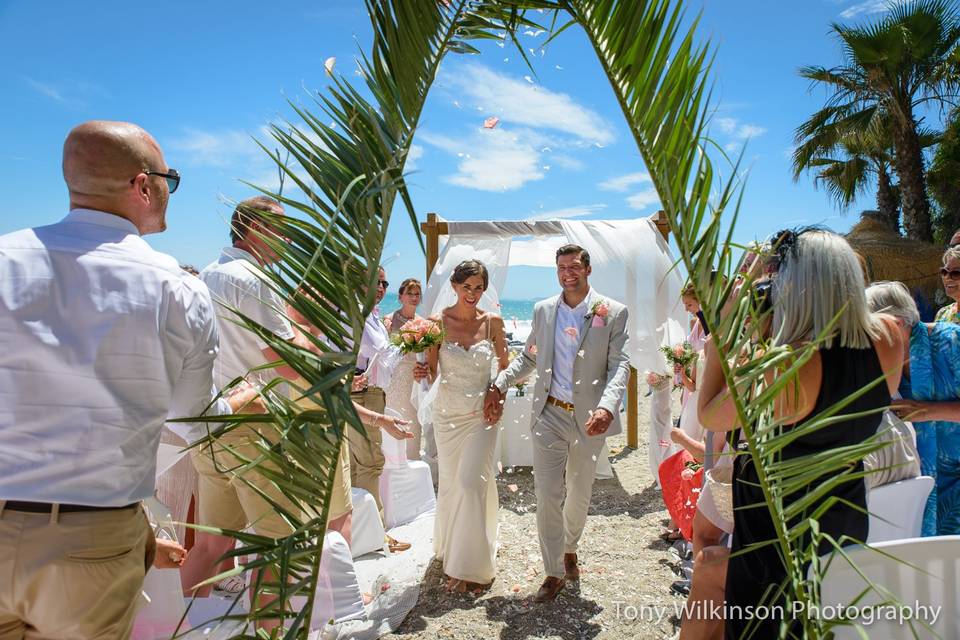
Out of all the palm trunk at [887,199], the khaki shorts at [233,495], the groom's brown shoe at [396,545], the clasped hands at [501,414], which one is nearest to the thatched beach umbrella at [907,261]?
the palm trunk at [887,199]

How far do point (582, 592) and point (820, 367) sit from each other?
10.0 feet

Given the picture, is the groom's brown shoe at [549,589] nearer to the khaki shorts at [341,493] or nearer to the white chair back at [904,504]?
the khaki shorts at [341,493]

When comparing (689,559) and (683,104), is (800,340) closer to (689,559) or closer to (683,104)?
(683,104)

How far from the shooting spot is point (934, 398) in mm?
3443

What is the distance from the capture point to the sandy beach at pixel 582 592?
13.2ft

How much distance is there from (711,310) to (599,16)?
1.11 meters

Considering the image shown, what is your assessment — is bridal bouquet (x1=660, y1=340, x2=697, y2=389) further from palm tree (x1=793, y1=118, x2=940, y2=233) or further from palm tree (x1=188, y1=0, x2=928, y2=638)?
palm tree (x1=793, y1=118, x2=940, y2=233)

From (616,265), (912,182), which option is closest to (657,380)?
→ (616,265)

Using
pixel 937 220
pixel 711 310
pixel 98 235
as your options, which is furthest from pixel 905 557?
pixel 937 220

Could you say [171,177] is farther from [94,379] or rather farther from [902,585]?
[902,585]

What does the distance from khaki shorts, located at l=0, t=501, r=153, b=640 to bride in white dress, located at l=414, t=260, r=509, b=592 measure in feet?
9.98

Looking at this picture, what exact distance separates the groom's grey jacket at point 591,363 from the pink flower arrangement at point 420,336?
71cm

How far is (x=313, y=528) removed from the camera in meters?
2.01

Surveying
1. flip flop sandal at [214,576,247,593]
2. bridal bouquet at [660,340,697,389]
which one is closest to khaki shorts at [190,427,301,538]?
flip flop sandal at [214,576,247,593]
